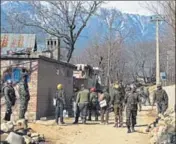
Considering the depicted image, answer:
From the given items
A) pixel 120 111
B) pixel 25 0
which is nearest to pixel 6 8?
pixel 25 0

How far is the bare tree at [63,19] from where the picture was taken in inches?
1922

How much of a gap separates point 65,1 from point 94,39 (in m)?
24.3

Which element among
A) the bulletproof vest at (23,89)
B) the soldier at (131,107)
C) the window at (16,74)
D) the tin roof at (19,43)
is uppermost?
the tin roof at (19,43)

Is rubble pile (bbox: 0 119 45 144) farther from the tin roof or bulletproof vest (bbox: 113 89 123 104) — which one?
the tin roof

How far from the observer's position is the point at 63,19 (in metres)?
49.6

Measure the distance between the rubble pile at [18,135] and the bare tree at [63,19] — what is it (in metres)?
30.9

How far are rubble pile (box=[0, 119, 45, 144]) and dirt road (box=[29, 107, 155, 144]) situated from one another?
621 mm

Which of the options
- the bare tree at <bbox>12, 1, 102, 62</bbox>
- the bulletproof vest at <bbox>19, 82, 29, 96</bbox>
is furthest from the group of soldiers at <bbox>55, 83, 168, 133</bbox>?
the bare tree at <bbox>12, 1, 102, 62</bbox>

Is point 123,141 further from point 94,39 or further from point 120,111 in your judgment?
point 94,39

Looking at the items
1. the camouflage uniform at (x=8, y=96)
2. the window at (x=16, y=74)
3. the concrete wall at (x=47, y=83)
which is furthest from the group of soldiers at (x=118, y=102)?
the camouflage uniform at (x=8, y=96)

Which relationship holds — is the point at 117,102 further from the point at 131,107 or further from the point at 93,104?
the point at 93,104

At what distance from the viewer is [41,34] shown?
5109cm

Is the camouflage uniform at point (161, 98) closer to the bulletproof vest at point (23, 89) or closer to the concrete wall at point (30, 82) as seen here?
the bulletproof vest at point (23, 89)

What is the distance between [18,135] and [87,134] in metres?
4.39
